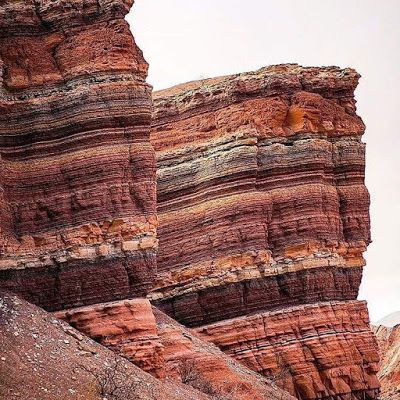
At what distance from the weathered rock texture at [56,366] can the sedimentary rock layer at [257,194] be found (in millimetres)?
15454

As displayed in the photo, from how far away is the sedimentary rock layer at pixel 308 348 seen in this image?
4800 centimetres

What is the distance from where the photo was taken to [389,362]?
6744 centimetres

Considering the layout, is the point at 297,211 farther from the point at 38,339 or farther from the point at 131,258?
the point at 38,339

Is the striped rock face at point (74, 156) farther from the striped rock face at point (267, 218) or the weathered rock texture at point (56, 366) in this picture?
the striped rock face at point (267, 218)

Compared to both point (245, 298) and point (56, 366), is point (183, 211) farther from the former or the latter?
point (56, 366)

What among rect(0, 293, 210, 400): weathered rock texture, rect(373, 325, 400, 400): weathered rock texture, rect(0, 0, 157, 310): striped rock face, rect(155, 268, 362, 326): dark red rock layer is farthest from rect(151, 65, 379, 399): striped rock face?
rect(0, 293, 210, 400): weathered rock texture

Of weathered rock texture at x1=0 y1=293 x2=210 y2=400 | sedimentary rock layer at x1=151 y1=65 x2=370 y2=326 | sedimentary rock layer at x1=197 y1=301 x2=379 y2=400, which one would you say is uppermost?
sedimentary rock layer at x1=151 y1=65 x2=370 y2=326

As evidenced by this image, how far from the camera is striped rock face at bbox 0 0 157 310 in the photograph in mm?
34094

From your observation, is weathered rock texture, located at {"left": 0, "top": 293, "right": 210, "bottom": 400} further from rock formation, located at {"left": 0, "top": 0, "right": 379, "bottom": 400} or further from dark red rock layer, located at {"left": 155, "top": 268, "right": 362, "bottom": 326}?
dark red rock layer, located at {"left": 155, "top": 268, "right": 362, "bottom": 326}

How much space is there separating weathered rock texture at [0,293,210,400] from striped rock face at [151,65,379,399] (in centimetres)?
1530

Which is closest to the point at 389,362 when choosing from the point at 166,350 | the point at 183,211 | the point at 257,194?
the point at 257,194

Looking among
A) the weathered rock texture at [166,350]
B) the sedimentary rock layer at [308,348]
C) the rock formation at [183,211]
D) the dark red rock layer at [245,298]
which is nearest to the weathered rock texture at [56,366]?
the rock formation at [183,211]

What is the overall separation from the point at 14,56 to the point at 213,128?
56.2 ft

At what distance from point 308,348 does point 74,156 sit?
17841mm
